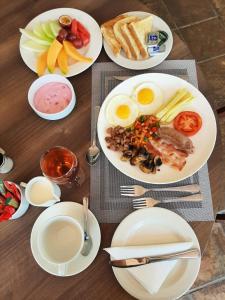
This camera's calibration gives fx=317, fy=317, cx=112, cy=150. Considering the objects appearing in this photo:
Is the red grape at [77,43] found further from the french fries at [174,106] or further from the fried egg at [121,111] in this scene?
the french fries at [174,106]

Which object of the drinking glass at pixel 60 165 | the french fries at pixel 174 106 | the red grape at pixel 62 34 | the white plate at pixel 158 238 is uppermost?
the red grape at pixel 62 34

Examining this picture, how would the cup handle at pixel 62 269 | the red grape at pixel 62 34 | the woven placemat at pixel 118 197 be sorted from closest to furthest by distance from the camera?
the cup handle at pixel 62 269
the woven placemat at pixel 118 197
the red grape at pixel 62 34

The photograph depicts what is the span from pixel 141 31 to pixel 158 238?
0.71m

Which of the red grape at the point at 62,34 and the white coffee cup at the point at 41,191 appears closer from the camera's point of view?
the white coffee cup at the point at 41,191

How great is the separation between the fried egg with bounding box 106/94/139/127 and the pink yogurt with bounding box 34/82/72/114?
0.15 metres

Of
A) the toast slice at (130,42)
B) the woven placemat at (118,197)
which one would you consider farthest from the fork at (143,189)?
the toast slice at (130,42)

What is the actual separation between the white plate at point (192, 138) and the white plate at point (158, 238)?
11cm

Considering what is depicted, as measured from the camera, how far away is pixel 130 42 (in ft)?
3.64

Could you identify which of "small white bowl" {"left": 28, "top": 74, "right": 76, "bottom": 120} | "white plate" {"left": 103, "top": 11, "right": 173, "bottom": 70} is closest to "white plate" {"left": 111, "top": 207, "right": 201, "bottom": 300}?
"small white bowl" {"left": 28, "top": 74, "right": 76, "bottom": 120}

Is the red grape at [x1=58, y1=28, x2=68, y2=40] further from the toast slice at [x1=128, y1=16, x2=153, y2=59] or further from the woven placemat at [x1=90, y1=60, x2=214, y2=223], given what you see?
the woven placemat at [x1=90, y1=60, x2=214, y2=223]

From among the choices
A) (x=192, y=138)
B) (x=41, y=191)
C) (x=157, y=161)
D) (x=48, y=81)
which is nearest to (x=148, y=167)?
(x=157, y=161)

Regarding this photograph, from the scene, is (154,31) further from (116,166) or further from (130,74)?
(116,166)

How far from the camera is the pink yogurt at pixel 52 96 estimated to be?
1.05m

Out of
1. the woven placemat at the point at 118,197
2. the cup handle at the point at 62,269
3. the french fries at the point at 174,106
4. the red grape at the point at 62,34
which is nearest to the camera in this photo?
the cup handle at the point at 62,269
